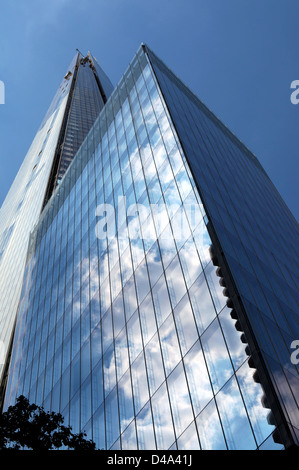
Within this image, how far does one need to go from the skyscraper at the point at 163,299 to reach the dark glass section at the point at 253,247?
0.12m

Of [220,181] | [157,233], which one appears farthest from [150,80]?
[157,233]

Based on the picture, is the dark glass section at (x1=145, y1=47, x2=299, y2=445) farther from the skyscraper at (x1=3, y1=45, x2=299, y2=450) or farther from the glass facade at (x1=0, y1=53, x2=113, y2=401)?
the glass facade at (x1=0, y1=53, x2=113, y2=401)

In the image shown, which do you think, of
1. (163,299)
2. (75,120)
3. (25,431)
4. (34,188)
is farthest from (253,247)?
(75,120)

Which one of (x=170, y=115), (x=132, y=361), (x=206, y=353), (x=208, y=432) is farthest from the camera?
(x=170, y=115)

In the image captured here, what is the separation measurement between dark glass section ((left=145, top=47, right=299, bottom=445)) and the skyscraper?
116 millimetres

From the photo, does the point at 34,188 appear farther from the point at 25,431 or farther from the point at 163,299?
the point at 25,431

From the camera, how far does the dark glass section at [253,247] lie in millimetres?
18891

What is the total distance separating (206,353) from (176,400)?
2640 mm

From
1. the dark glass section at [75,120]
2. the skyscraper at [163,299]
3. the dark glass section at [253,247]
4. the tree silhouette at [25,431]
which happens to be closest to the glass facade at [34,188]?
the dark glass section at [75,120]

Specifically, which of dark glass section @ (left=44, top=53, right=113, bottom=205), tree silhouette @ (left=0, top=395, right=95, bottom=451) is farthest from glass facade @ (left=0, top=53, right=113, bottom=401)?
tree silhouette @ (left=0, top=395, right=95, bottom=451)

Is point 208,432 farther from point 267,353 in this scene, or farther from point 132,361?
point 132,361

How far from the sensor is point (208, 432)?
60.6 ft
